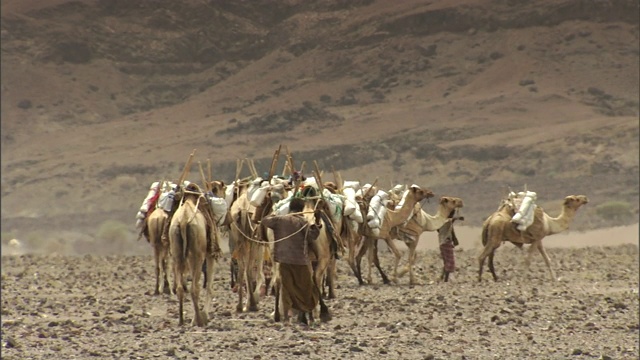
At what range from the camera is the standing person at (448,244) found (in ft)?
82.7

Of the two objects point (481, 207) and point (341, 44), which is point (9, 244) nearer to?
point (481, 207)

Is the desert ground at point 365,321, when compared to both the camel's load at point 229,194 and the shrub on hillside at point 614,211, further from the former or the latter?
the shrub on hillside at point 614,211

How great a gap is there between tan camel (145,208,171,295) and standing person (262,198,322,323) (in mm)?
3883

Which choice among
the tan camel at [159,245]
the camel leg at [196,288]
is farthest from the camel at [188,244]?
the tan camel at [159,245]

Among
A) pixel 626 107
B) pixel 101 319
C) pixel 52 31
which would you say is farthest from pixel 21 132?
pixel 101 319

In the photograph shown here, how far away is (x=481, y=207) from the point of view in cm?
5509

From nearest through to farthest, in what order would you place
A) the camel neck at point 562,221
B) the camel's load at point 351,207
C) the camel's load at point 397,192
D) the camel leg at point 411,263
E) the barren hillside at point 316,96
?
the camel's load at point 351,207 → the camel leg at point 411,263 → the camel's load at point 397,192 → the camel neck at point 562,221 → the barren hillside at point 316,96

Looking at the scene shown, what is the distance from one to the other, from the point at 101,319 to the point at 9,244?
113 feet

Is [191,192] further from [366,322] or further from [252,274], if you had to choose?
[366,322]

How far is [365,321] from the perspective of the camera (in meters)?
18.5

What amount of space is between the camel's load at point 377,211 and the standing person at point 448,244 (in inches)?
84.1

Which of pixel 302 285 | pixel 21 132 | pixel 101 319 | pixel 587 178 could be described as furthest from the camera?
pixel 21 132

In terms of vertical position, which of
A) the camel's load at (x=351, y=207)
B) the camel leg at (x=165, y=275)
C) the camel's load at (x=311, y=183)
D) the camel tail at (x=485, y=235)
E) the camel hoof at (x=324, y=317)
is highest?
the camel's load at (x=311, y=183)

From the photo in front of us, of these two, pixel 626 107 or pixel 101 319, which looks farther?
pixel 626 107
